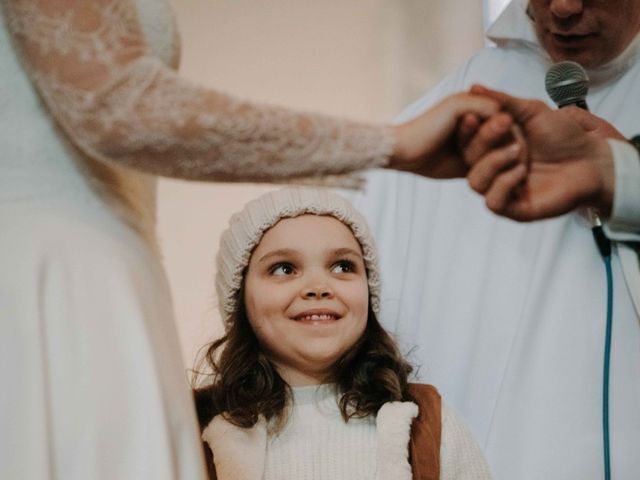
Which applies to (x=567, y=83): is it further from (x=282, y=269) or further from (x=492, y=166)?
(x=282, y=269)

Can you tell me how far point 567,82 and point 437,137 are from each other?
0.65m

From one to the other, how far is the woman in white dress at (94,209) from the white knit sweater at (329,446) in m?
0.63

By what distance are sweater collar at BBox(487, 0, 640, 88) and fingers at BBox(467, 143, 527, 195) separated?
2.56 ft

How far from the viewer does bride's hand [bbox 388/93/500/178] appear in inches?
45.9

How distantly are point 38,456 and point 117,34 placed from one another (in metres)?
0.43

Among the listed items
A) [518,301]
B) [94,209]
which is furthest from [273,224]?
[94,209]

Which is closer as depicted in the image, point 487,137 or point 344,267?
point 487,137

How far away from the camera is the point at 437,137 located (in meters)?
1.21

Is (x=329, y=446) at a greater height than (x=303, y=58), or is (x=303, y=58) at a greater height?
(x=303, y=58)

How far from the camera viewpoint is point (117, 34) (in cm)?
99

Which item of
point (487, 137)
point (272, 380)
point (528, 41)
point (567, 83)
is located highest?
point (528, 41)

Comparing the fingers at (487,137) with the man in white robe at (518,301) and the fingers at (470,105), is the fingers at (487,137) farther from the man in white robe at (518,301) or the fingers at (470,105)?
the man in white robe at (518,301)

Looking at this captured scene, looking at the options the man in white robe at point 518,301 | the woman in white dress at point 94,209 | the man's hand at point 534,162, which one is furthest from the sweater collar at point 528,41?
the woman in white dress at point 94,209

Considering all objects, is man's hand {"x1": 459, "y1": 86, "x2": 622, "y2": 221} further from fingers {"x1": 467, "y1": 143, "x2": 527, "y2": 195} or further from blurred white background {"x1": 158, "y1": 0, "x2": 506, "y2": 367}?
blurred white background {"x1": 158, "y1": 0, "x2": 506, "y2": 367}
